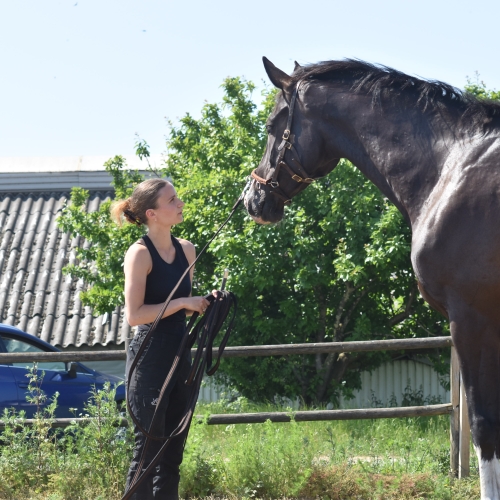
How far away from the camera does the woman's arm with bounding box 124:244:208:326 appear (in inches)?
152

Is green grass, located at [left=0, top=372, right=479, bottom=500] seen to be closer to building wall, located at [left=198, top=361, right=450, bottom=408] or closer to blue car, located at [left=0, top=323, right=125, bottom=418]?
blue car, located at [left=0, top=323, right=125, bottom=418]

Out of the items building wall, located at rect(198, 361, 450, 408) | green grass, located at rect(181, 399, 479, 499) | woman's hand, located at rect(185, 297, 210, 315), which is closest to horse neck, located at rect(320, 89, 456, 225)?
woman's hand, located at rect(185, 297, 210, 315)

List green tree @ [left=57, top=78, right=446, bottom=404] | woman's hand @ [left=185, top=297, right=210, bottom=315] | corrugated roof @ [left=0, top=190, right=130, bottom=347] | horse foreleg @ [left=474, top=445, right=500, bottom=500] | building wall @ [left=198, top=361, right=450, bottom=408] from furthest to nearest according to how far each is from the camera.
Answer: corrugated roof @ [left=0, top=190, right=130, bottom=347] → building wall @ [left=198, top=361, right=450, bottom=408] → green tree @ [left=57, top=78, right=446, bottom=404] → woman's hand @ [left=185, top=297, right=210, bottom=315] → horse foreleg @ [left=474, top=445, right=500, bottom=500]

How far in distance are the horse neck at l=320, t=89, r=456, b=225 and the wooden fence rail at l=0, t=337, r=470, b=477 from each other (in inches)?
88.7

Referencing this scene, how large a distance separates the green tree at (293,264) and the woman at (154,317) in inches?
175

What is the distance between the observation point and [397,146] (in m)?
3.64

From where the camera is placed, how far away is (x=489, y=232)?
3248mm

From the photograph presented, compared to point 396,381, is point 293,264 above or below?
above

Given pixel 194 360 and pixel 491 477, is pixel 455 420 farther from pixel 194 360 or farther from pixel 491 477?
pixel 194 360

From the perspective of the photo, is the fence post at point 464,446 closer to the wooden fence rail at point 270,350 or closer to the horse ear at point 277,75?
the wooden fence rail at point 270,350

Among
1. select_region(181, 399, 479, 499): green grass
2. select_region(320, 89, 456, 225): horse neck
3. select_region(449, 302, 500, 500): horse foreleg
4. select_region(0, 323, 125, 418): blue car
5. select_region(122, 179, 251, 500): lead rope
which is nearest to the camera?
select_region(449, 302, 500, 500): horse foreleg

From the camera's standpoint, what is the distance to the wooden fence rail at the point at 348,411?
18.3 ft

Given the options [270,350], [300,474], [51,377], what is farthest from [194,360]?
[51,377]

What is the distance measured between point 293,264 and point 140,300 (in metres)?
5.36
